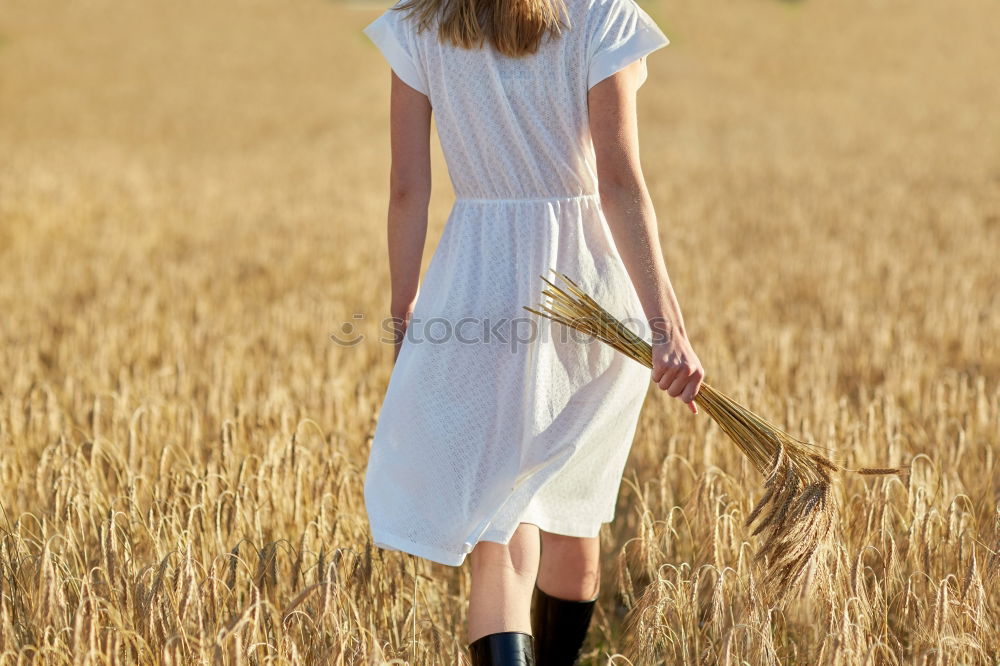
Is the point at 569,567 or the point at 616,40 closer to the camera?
the point at 616,40

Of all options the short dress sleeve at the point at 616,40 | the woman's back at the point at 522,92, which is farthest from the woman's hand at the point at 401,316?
the short dress sleeve at the point at 616,40

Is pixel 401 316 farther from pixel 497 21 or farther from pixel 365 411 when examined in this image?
pixel 365 411

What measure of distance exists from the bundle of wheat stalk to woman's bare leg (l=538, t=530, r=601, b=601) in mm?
330

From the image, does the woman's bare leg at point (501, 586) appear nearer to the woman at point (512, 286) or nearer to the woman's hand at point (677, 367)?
the woman at point (512, 286)

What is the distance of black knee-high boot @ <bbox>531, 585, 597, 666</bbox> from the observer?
1987 millimetres

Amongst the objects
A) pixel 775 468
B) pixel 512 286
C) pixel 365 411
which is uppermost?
pixel 512 286

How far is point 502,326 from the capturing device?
5.57 ft

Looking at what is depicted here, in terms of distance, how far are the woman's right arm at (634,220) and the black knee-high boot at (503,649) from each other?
1.57 feet

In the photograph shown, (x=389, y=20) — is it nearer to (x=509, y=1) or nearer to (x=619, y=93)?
(x=509, y=1)

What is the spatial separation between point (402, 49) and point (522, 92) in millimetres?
236

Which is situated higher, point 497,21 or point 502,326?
point 497,21

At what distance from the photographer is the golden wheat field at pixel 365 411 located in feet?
6.17

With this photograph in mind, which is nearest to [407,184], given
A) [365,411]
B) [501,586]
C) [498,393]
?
[498,393]

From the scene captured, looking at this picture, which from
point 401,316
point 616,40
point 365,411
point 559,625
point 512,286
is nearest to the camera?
point 616,40
